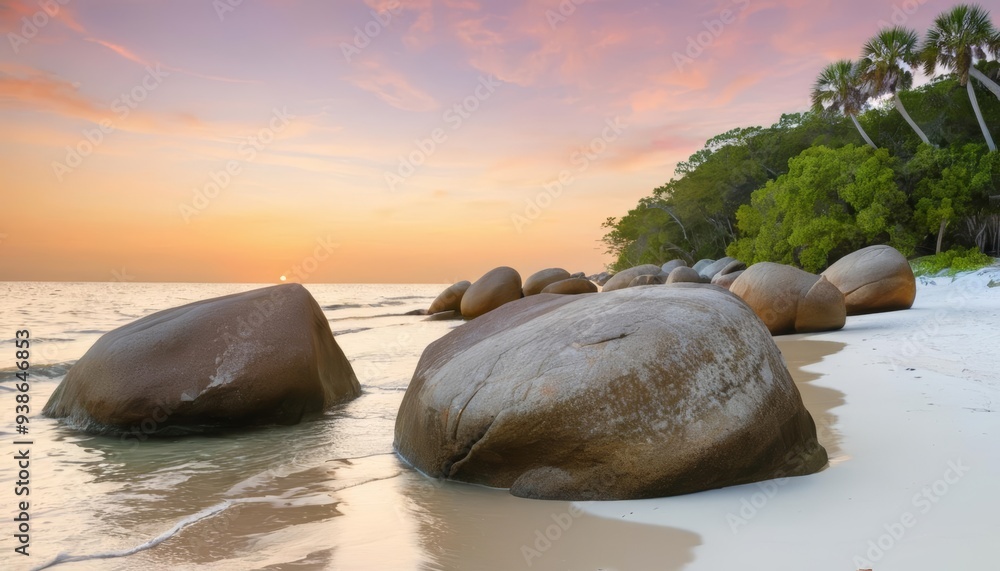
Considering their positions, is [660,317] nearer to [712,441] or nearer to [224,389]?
[712,441]

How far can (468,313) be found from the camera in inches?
926

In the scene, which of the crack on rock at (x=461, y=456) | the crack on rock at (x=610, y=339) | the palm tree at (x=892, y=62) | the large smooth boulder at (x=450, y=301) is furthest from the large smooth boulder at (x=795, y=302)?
the palm tree at (x=892, y=62)

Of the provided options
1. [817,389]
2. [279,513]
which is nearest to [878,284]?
[817,389]

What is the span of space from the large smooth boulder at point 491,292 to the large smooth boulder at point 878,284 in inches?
437

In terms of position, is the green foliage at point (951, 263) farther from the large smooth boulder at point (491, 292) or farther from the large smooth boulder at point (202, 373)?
the large smooth boulder at point (202, 373)

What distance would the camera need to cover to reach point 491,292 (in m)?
23.3

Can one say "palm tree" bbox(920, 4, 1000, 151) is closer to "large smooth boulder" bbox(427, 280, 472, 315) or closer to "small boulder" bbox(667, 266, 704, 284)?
"small boulder" bbox(667, 266, 704, 284)

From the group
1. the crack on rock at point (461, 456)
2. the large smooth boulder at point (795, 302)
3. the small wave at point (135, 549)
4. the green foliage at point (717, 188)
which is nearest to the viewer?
the small wave at point (135, 549)

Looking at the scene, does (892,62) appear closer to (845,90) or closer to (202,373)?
(845,90)

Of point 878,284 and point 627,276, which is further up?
point 627,276

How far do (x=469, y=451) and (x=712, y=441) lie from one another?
1.41 m

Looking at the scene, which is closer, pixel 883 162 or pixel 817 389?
pixel 817 389

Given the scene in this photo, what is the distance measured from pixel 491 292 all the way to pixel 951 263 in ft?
55.6

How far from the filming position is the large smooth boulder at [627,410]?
3.67m
